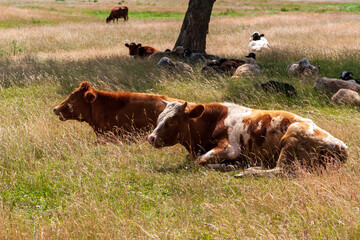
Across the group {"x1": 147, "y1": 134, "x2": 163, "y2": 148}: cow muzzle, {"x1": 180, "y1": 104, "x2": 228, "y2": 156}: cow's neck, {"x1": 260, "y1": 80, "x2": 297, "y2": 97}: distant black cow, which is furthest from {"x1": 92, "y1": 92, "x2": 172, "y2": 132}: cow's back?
{"x1": 260, "y1": 80, "x2": 297, "y2": 97}: distant black cow

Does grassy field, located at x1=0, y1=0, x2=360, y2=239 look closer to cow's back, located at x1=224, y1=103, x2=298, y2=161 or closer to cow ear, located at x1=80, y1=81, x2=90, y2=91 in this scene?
cow's back, located at x1=224, y1=103, x2=298, y2=161

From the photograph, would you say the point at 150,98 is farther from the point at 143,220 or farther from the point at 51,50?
the point at 51,50

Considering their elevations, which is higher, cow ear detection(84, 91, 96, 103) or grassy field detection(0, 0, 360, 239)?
cow ear detection(84, 91, 96, 103)

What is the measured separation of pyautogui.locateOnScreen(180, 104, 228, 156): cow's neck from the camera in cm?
647

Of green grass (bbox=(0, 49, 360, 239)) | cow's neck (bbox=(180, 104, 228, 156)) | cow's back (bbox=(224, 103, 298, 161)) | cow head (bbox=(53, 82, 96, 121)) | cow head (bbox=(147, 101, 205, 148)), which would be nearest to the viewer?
green grass (bbox=(0, 49, 360, 239))

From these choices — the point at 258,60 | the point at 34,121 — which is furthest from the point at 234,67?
the point at 34,121

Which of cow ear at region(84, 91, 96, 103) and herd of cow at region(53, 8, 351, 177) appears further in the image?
cow ear at region(84, 91, 96, 103)

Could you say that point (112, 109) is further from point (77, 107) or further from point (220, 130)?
point (220, 130)

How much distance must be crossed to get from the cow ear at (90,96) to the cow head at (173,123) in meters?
2.00

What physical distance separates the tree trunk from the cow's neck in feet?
36.4

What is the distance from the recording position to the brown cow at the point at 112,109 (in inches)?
310

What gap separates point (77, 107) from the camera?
313 inches

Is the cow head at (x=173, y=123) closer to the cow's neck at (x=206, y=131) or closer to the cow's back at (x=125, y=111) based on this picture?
the cow's neck at (x=206, y=131)

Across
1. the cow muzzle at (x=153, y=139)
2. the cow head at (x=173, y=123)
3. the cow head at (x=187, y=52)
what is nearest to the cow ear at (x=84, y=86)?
the cow head at (x=173, y=123)
